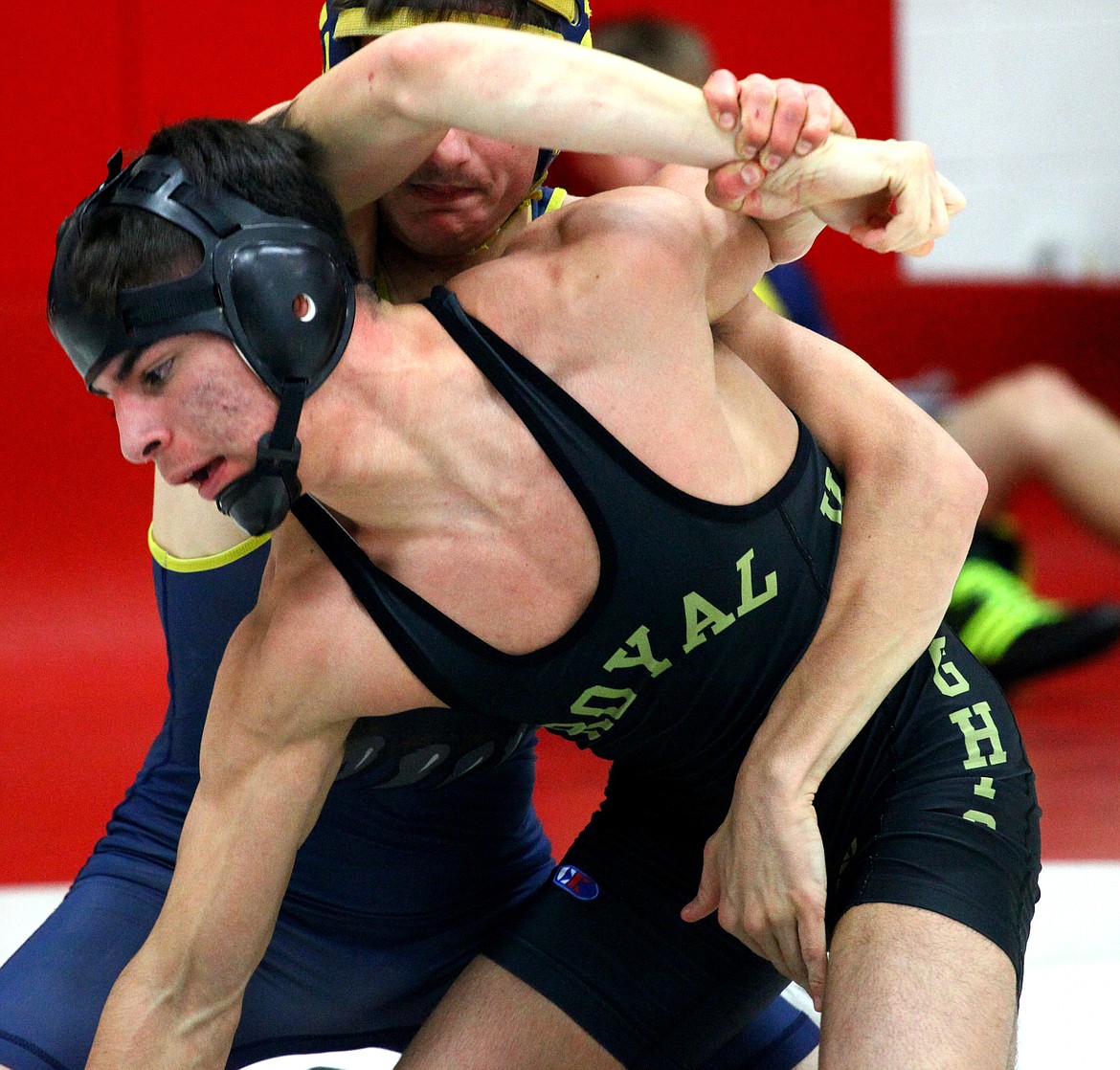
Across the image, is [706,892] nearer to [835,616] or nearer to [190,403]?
[835,616]

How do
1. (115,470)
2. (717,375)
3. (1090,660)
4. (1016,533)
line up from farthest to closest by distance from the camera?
(115,470) < (1016,533) < (1090,660) < (717,375)

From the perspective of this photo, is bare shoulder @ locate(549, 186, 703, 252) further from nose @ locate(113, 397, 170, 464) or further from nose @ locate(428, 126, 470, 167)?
nose @ locate(113, 397, 170, 464)

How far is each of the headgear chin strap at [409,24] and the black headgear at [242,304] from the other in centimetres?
35

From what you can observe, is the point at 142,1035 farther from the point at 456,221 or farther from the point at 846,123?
the point at 846,123

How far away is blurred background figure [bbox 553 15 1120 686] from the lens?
11.7 feet

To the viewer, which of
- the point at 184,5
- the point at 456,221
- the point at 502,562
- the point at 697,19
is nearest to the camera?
the point at 502,562

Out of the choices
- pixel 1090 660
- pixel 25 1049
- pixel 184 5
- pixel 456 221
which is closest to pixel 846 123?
pixel 456 221

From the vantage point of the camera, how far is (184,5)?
195 inches

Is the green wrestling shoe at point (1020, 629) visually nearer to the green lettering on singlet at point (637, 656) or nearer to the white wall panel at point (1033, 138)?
the green lettering on singlet at point (637, 656)

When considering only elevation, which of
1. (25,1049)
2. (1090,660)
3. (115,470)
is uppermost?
(25,1049)

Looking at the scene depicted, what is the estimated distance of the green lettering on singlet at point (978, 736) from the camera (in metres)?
1.78

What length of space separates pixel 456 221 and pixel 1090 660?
2.57 meters

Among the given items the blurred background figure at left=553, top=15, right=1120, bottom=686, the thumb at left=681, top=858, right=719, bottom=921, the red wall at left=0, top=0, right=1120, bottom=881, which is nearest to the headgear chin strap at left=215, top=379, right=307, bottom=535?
the thumb at left=681, top=858, right=719, bottom=921

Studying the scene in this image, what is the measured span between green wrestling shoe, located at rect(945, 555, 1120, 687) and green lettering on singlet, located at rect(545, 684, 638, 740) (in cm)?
220
